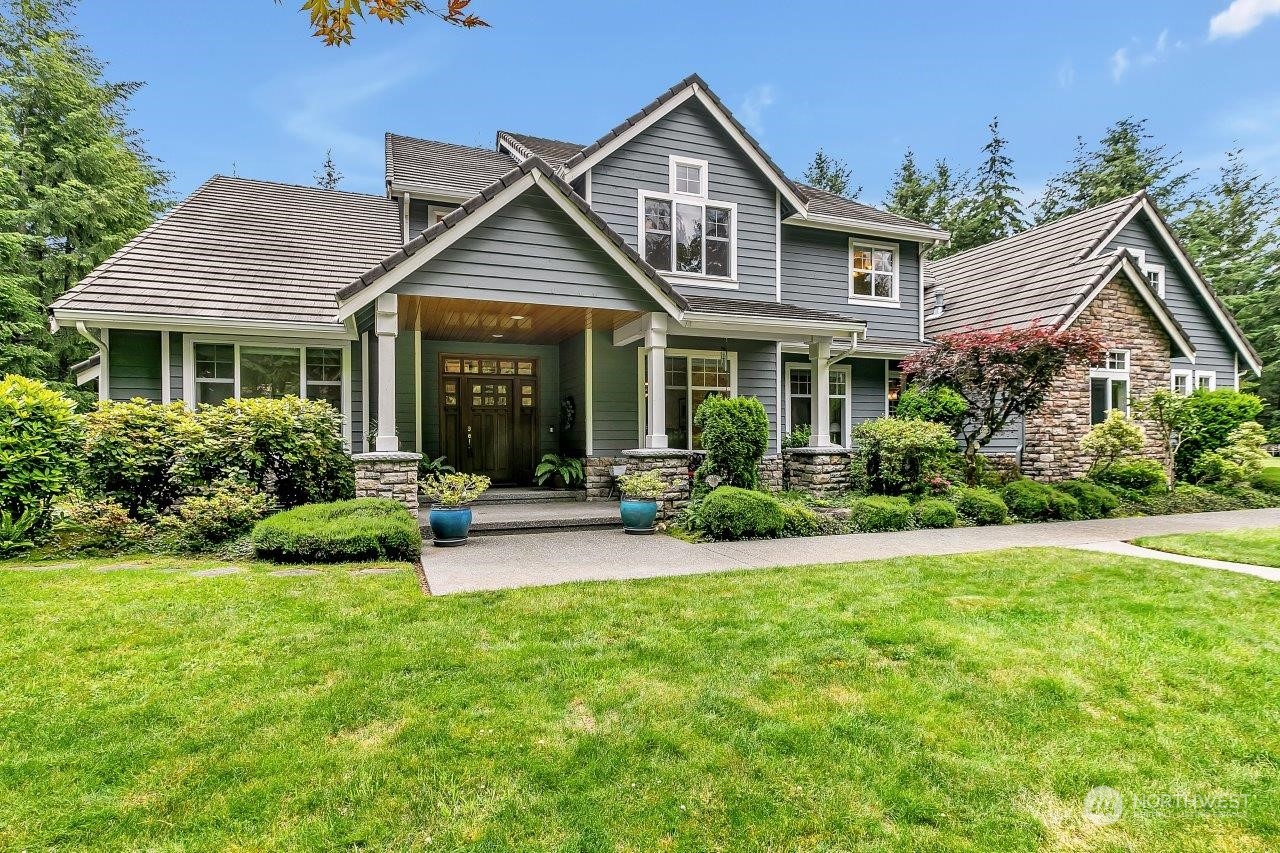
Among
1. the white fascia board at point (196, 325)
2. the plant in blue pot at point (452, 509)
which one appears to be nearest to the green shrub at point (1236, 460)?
the plant in blue pot at point (452, 509)

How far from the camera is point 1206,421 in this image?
13.4 m


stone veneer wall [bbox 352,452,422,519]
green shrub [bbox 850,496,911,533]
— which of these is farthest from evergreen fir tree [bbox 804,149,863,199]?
stone veneer wall [bbox 352,452,422,519]

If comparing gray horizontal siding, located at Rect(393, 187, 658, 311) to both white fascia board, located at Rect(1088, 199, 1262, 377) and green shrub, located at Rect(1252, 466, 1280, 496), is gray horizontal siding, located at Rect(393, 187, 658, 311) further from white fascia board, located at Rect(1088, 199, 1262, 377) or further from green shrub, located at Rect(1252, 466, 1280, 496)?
green shrub, located at Rect(1252, 466, 1280, 496)

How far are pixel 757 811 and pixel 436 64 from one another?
1398cm

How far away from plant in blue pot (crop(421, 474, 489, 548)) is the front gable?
57.6ft

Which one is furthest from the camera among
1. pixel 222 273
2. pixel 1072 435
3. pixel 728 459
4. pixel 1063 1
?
pixel 1072 435

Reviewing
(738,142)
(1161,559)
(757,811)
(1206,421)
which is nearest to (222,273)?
(738,142)

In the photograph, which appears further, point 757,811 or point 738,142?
point 738,142

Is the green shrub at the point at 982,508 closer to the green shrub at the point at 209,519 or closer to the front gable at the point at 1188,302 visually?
the front gable at the point at 1188,302

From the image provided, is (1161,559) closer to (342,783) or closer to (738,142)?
(342,783)

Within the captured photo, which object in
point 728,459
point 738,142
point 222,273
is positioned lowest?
point 728,459

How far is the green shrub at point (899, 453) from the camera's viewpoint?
10.3 meters

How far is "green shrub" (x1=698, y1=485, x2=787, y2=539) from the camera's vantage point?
26.7ft

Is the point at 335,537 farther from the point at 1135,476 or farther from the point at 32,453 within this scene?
the point at 1135,476
